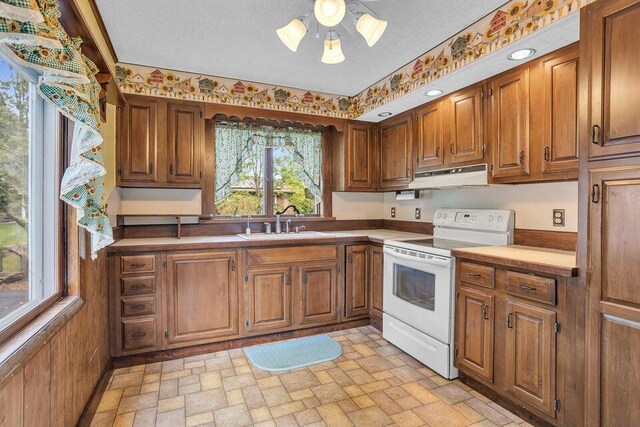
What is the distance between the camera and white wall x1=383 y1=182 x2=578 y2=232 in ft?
7.46

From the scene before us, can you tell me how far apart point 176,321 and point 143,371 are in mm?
401

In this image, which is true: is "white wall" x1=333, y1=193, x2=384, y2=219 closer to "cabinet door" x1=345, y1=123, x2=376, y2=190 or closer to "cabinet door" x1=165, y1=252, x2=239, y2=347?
"cabinet door" x1=345, y1=123, x2=376, y2=190

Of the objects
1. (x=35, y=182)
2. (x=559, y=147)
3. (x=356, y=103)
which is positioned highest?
(x=356, y=103)

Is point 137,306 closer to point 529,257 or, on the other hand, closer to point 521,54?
point 529,257

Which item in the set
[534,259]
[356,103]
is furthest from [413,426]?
[356,103]

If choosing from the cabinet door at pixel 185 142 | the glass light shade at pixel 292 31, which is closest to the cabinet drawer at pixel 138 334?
the cabinet door at pixel 185 142

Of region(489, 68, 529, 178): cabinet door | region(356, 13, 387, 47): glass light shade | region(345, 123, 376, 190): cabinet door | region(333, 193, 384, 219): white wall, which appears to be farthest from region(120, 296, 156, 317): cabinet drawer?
region(489, 68, 529, 178): cabinet door

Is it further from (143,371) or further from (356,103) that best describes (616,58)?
(143,371)

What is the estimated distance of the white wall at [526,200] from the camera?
2.27 m

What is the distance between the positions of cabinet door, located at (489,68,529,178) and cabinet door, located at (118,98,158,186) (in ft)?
8.82

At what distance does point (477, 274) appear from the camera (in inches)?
86.8

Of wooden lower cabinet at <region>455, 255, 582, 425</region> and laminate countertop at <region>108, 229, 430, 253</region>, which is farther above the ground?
laminate countertop at <region>108, 229, 430, 253</region>

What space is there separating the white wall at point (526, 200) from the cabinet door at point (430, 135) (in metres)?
0.38

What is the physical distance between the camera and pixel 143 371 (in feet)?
8.41
